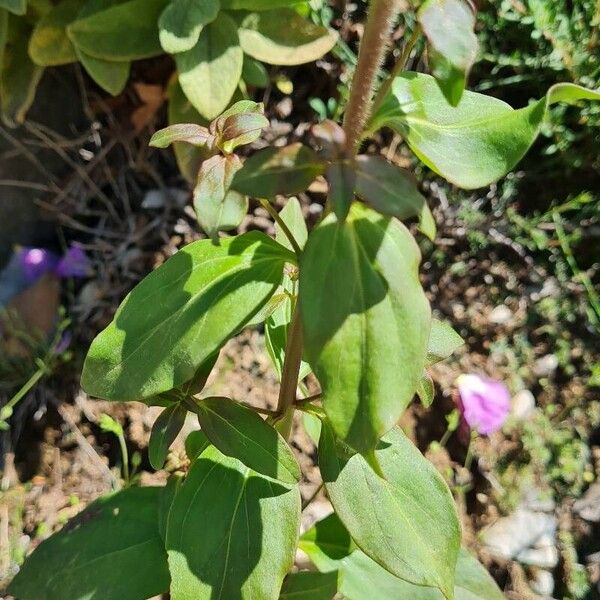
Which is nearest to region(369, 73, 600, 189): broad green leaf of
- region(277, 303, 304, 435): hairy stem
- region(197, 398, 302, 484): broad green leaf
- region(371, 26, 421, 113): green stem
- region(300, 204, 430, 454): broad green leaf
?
region(371, 26, 421, 113): green stem

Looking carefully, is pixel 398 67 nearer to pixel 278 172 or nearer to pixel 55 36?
pixel 278 172

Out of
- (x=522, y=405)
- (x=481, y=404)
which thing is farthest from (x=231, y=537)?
(x=522, y=405)

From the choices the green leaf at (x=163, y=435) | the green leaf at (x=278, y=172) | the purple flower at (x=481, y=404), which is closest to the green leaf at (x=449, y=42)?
the green leaf at (x=278, y=172)

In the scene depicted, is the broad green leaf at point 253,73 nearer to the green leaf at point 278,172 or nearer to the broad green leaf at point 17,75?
the broad green leaf at point 17,75

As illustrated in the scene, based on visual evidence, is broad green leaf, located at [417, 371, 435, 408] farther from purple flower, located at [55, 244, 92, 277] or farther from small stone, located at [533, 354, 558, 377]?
purple flower, located at [55, 244, 92, 277]

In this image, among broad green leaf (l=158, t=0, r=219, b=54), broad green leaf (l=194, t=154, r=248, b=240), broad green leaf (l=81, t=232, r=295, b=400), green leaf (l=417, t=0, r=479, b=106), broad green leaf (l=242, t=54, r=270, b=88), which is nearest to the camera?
green leaf (l=417, t=0, r=479, b=106)
